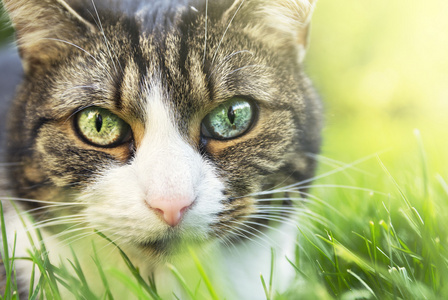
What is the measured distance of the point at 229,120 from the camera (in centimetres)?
108

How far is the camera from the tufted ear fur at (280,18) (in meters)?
1.18

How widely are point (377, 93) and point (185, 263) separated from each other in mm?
2579

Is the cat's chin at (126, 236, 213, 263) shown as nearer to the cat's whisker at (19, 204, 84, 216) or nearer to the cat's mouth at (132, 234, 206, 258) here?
the cat's mouth at (132, 234, 206, 258)

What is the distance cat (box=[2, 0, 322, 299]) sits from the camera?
971mm

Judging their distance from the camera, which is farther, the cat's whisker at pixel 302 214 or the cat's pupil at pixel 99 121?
the cat's whisker at pixel 302 214

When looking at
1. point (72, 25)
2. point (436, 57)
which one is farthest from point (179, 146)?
point (436, 57)

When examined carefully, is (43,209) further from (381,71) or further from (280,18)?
(381,71)

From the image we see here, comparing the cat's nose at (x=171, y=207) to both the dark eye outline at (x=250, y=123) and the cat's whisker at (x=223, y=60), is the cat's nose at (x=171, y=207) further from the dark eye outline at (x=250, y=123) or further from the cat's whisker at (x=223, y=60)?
the cat's whisker at (x=223, y=60)

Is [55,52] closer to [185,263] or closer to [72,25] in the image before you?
[72,25]

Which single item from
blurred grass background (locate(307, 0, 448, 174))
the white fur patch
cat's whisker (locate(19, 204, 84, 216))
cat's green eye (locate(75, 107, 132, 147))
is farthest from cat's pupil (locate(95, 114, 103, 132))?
blurred grass background (locate(307, 0, 448, 174))

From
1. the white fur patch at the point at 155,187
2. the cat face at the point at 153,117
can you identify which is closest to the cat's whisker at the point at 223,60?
the cat face at the point at 153,117

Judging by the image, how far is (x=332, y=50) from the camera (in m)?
2.91

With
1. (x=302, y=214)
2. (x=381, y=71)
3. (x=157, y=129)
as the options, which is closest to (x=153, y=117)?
(x=157, y=129)

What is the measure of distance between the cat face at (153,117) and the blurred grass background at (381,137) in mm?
222
